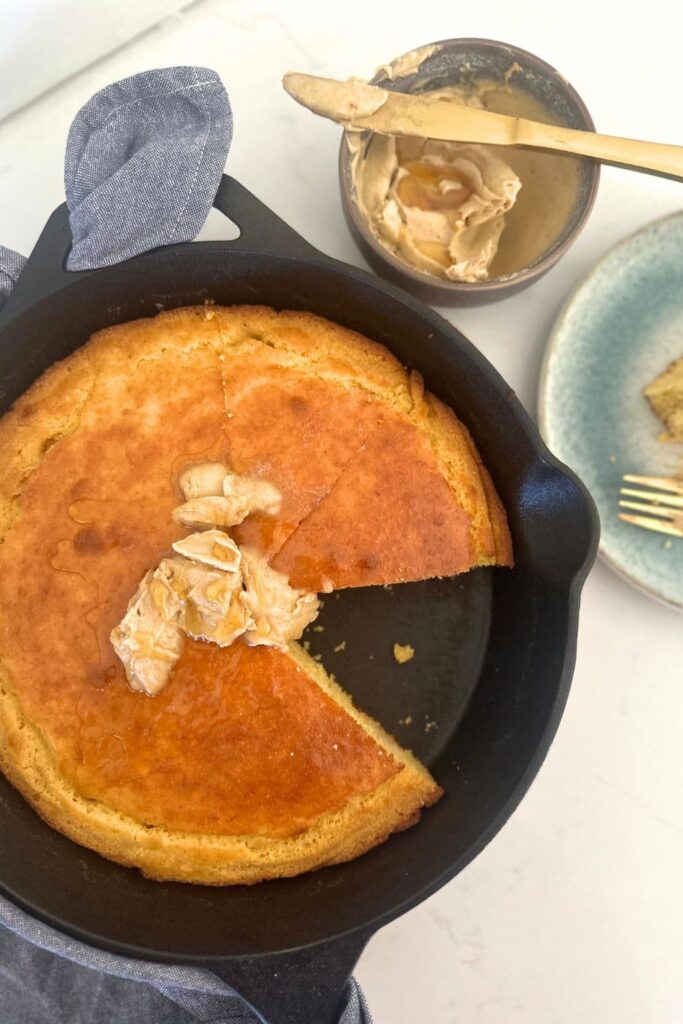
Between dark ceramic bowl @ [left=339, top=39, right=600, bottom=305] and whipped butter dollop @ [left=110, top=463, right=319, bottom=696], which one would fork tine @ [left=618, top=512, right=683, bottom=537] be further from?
whipped butter dollop @ [left=110, top=463, right=319, bottom=696]

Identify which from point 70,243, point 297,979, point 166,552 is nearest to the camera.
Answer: point 297,979

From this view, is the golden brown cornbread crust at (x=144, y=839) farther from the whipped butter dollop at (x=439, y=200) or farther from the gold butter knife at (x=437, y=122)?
the gold butter knife at (x=437, y=122)

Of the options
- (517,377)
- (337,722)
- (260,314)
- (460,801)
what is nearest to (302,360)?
(260,314)

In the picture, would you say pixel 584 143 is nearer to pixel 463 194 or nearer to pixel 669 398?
pixel 463 194

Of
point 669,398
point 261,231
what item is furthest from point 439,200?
point 669,398

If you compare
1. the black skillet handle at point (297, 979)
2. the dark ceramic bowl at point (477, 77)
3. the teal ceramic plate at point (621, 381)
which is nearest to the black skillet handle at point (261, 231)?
the dark ceramic bowl at point (477, 77)

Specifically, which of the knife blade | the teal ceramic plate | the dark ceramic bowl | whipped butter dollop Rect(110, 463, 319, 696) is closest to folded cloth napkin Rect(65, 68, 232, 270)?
the knife blade

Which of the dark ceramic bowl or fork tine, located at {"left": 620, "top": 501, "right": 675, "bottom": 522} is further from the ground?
the dark ceramic bowl
